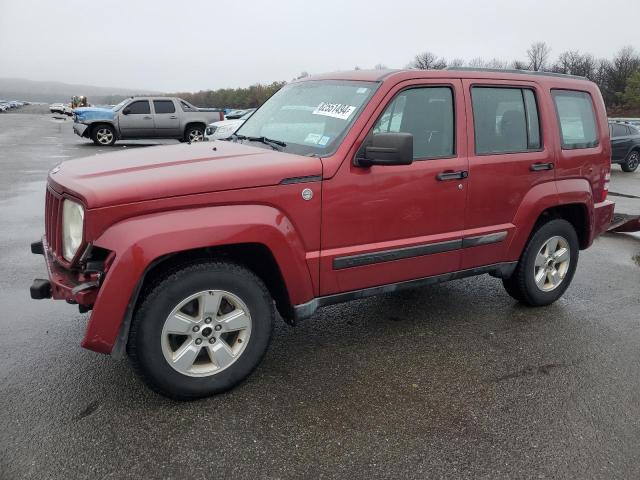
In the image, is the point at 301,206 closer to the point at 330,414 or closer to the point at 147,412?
the point at 330,414

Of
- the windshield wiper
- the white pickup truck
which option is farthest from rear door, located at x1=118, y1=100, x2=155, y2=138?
the windshield wiper

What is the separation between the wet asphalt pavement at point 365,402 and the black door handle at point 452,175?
1.22 m

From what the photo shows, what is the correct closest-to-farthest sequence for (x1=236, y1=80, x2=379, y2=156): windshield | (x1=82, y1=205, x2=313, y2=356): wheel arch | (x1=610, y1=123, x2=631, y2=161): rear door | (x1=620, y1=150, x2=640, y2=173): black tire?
(x1=82, y1=205, x2=313, y2=356): wheel arch < (x1=236, y1=80, x2=379, y2=156): windshield < (x1=610, y1=123, x2=631, y2=161): rear door < (x1=620, y1=150, x2=640, y2=173): black tire

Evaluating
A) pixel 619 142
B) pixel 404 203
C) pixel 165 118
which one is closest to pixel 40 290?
pixel 404 203

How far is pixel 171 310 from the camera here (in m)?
3.01

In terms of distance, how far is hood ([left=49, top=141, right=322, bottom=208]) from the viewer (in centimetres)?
288

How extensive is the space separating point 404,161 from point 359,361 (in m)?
1.40

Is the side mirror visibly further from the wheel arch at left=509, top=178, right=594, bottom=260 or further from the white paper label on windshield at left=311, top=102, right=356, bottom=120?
the wheel arch at left=509, top=178, right=594, bottom=260

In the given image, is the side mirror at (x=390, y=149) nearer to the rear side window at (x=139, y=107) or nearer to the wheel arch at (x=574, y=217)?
the wheel arch at (x=574, y=217)

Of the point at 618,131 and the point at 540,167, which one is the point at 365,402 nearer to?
the point at 540,167

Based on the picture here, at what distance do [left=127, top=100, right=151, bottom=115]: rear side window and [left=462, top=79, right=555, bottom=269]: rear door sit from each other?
55.6 ft

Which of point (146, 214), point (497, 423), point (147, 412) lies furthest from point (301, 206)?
point (497, 423)

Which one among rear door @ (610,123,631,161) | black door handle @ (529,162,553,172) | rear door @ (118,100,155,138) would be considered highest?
rear door @ (118,100,155,138)

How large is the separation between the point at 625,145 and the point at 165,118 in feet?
48.5
